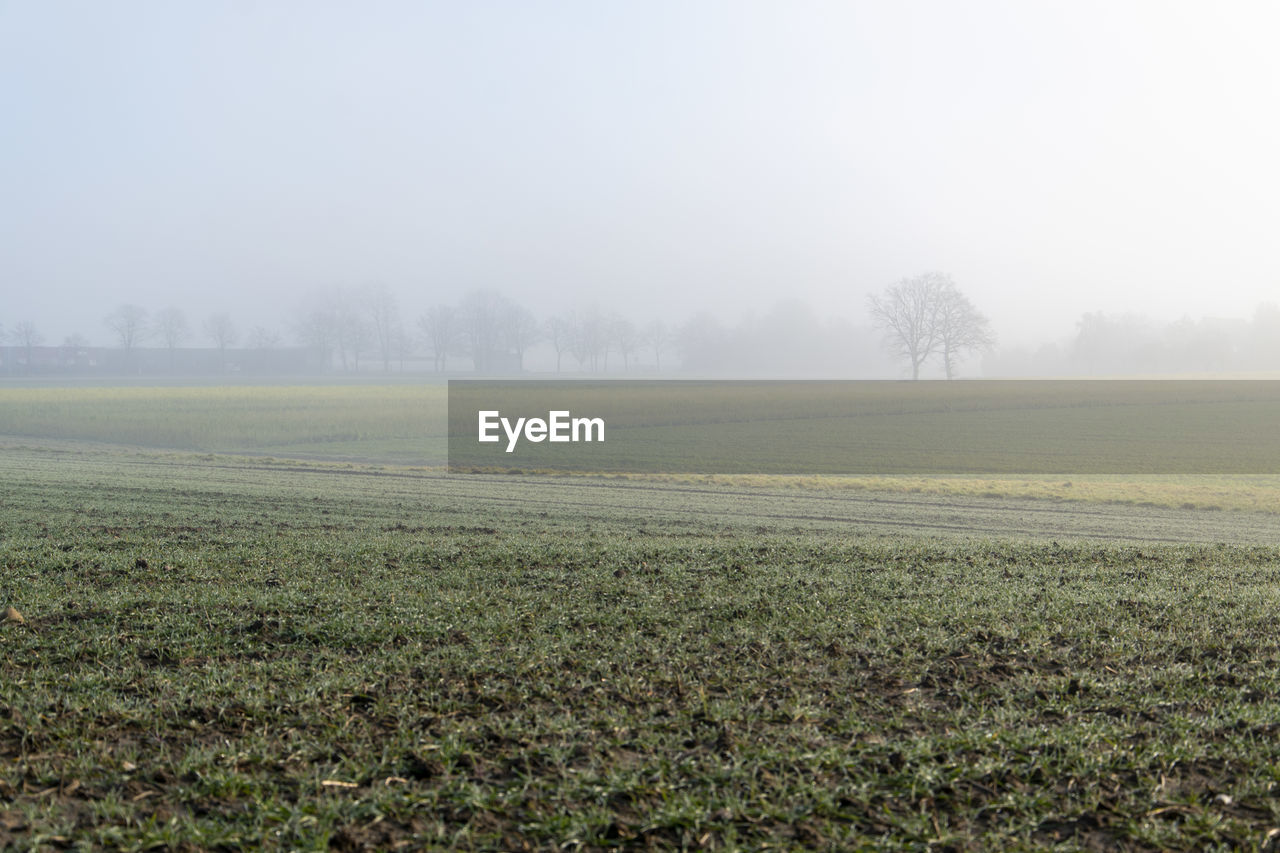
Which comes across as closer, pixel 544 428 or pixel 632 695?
pixel 632 695

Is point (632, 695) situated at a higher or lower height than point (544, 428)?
higher

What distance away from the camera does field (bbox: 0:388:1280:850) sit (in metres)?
4.17

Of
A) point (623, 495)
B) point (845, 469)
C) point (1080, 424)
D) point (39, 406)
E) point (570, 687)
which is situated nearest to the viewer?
point (570, 687)

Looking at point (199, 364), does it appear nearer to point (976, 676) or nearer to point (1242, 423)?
point (1242, 423)

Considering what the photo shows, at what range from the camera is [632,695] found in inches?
225

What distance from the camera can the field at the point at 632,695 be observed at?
417cm

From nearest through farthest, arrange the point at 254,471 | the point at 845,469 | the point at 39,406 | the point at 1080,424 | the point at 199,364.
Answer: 1. the point at 254,471
2. the point at 845,469
3. the point at 1080,424
4. the point at 39,406
5. the point at 199,364

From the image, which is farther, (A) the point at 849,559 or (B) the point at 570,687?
(A) the point at 849,559

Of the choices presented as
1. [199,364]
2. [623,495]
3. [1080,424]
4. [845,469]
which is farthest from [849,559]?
[199,364]

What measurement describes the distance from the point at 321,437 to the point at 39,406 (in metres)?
22.9

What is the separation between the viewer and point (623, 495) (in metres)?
24.9

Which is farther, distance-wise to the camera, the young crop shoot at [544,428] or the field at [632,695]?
the young crop shoot at [544,428]

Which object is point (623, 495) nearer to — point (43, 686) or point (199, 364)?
point (43, 686)

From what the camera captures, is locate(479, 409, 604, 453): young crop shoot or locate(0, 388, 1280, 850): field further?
locate(479, 409, 604, 453): young crop shoot
